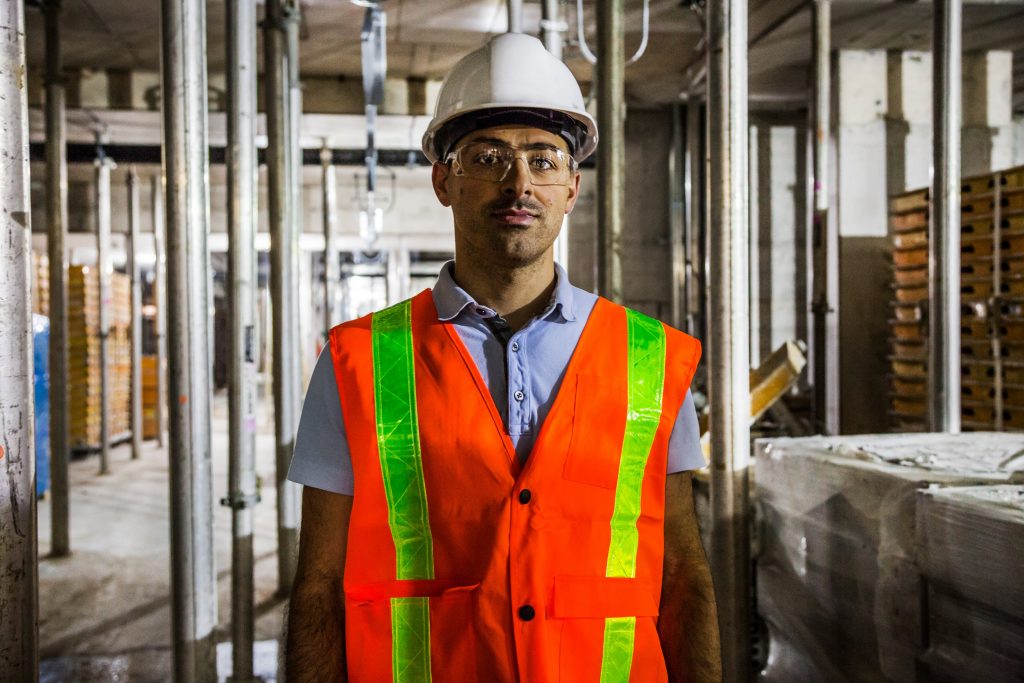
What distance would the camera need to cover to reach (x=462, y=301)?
1.75 metres

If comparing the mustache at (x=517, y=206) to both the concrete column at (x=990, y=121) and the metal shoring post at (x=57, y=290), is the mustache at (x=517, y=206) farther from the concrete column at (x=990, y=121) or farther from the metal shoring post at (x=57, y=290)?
the concrete column at (x=990, y=121)

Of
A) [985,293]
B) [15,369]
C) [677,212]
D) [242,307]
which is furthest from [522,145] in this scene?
[677,212]

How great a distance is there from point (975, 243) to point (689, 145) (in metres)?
4.86

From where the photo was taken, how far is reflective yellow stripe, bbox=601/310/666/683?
5.21 feet

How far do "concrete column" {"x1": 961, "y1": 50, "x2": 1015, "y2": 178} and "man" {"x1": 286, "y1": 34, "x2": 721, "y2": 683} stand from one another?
30.7 feet

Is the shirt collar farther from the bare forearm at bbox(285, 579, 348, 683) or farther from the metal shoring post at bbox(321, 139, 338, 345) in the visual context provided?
the metal shoring post at bbox(321, 139, 338, 345)

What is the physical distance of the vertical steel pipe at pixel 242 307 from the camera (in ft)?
12.3

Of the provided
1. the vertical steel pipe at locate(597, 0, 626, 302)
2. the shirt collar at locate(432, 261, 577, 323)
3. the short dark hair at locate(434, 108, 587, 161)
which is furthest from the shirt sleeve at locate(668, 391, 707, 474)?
the vertical steel pipe at locate(597, 0, 626, 302)

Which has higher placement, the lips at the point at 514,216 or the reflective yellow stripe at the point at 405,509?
the lips at the point at 514,216

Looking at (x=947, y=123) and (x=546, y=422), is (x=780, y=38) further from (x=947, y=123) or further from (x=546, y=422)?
(x=546, y=422)

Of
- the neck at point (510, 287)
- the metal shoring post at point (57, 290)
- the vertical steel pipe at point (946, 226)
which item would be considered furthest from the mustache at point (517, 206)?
the metal shoring post at point (57, 290)

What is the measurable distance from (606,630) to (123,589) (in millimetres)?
5316

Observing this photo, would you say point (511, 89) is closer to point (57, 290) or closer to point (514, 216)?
point (514, 216)

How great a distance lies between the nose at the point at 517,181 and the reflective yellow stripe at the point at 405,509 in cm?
47
